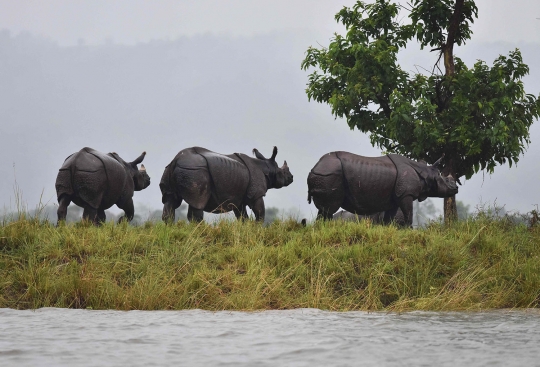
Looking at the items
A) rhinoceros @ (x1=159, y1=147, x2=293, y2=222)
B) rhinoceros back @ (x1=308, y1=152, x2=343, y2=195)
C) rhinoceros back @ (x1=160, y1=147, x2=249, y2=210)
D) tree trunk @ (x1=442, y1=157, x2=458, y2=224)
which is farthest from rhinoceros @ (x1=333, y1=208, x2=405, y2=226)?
tree trunk @ (x1=442, y1=157, x2=458, y2=224)

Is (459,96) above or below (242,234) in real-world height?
above

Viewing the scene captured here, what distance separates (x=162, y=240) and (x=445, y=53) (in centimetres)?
1324

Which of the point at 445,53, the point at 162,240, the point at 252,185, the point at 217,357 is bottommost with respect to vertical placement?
the point at 217,357

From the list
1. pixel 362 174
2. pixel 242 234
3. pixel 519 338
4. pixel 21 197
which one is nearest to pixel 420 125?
pixel 362 174

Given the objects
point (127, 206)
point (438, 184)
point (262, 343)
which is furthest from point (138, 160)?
point (262, 343)

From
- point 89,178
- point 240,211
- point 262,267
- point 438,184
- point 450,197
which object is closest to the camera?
point 262,267

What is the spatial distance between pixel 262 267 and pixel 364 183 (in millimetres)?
4848

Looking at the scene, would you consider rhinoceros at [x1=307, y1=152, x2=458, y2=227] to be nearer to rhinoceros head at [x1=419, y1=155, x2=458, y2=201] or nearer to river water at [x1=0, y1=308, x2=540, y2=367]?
rhinoceros head at [x1=419, y1=155, x2=458, y2=201]

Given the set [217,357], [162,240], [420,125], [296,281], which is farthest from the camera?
[420,125]

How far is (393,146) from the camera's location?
65.3ft

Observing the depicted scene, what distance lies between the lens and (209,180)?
43.4ft

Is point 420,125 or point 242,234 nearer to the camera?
point 242,234

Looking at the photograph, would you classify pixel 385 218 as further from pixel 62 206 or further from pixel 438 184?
pixel 62 206

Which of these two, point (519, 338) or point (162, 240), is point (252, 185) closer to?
point (162, 240)
